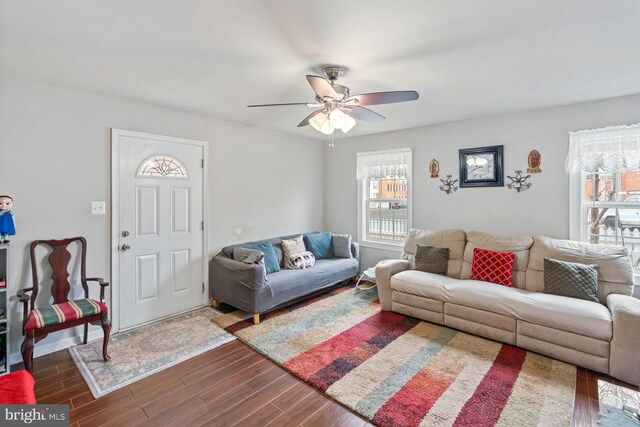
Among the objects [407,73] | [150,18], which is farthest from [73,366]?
[407,73]

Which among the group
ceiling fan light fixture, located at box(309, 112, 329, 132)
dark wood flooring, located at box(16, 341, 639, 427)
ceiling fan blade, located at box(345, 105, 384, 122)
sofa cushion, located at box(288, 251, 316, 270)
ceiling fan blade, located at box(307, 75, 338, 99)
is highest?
ceiling fan blade, located at box(307, 75, 338, 99)

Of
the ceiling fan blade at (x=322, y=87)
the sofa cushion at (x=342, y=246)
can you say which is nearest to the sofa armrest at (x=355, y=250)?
the sofa cushion at (x=342, y=246)

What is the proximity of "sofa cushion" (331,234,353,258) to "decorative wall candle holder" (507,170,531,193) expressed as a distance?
2.27 meters

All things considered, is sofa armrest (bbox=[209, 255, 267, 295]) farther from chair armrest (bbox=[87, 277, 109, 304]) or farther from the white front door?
chair armrest (bbox=[87, 277, 109, 304])

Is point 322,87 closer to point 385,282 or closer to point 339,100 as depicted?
point 339,100

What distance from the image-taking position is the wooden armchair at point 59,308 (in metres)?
2.26

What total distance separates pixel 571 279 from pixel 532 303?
48 centimetres

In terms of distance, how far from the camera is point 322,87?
211cm

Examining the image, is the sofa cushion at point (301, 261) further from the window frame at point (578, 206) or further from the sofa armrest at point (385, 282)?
the window frame at point (578, 206)

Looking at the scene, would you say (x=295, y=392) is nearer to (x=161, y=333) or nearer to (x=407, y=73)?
(x=161, y=333)

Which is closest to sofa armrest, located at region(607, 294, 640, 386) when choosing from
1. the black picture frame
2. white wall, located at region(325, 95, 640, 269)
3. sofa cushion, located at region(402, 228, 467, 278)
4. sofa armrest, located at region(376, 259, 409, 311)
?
white wall, located at region(325, 95, 640, 269)

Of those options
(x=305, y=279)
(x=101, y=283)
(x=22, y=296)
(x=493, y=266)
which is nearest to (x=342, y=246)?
(x=305, y=279)

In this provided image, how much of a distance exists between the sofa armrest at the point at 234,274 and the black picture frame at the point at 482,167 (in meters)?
2.82

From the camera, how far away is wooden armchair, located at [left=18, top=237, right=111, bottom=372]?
2.26 meters
